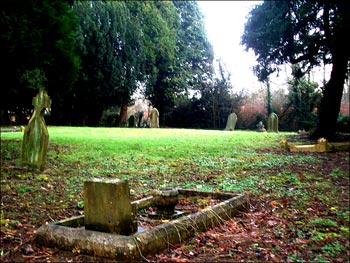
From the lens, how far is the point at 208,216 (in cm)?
488

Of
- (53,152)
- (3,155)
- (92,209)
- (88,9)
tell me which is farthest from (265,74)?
(88,9)

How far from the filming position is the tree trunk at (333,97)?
1546 centimetres

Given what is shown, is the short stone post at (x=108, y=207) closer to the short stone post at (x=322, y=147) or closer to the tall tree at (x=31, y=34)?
the tall tree at (x=31, y=34)

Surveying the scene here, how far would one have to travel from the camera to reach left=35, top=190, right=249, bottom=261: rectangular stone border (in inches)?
147

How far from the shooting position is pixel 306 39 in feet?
48.7

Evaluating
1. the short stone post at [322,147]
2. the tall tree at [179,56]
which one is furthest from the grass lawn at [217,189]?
the tall tree at [179,56]

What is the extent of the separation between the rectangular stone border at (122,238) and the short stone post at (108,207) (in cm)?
13

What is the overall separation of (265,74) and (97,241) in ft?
49.5

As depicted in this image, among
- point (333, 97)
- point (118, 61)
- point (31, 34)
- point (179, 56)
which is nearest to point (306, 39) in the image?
point (333, 97)

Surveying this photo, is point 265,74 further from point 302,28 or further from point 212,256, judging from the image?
point 212,256

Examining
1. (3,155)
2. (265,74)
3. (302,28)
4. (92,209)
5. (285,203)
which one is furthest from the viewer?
(265,74)

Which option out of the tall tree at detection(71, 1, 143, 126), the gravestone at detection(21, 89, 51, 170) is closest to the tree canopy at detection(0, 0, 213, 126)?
the tall tree at detection(71, 1, 143, 126)

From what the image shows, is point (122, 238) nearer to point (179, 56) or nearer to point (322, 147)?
point (322, 147)

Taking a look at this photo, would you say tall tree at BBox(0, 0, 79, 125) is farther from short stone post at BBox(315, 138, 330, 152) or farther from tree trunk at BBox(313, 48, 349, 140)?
tree trunk at BBox(313, 48, 349, 140)
